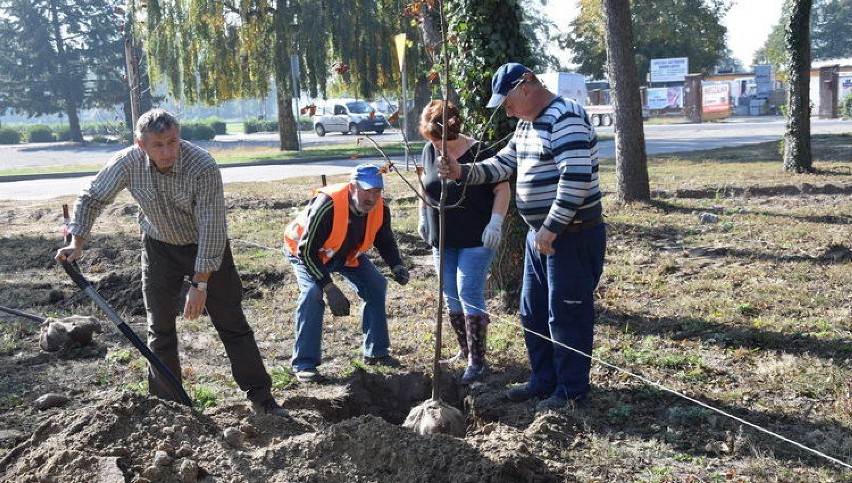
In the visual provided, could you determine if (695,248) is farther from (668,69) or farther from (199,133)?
(668,69)

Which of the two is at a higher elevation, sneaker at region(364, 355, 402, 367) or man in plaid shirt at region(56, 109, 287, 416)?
man in plaid shirt at region(56, 109, 287, 416)

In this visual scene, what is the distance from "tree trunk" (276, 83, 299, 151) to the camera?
2886 centimetres

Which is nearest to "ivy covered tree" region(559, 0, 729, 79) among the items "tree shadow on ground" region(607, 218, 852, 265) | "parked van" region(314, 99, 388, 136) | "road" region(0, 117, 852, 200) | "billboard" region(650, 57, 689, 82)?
"billboard" region(650, 57, 689, 82)

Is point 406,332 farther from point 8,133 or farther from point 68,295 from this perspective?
point 8,133

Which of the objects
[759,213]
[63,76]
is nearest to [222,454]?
[759,213]

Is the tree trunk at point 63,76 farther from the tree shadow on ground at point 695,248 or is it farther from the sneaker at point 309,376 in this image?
the sneaker at point 309,376

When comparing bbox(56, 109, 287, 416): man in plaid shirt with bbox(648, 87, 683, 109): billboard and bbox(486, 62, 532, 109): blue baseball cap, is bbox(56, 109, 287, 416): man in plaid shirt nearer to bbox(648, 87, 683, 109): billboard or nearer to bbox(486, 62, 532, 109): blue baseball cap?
bbox(486, 62, 532, 109): blue baseball cap

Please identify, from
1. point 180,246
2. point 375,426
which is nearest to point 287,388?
point 180,246

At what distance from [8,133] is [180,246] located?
54.7m

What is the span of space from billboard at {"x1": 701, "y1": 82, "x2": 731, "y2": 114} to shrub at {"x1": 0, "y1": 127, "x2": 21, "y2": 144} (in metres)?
40.3

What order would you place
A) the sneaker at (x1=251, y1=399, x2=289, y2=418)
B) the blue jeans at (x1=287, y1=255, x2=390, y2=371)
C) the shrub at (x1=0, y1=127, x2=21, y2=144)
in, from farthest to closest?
1. the shrub at (x1=0, y1=127, x2=21, y2=144)
2. the blue jeans at (x1=287, y1=255, x2=390, y2=371)
3. the sneaker at (x1=251, y1=399, x2=289, y2=418)

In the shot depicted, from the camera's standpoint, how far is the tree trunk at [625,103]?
1151 centimetres

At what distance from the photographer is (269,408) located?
4984mm

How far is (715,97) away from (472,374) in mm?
42292
